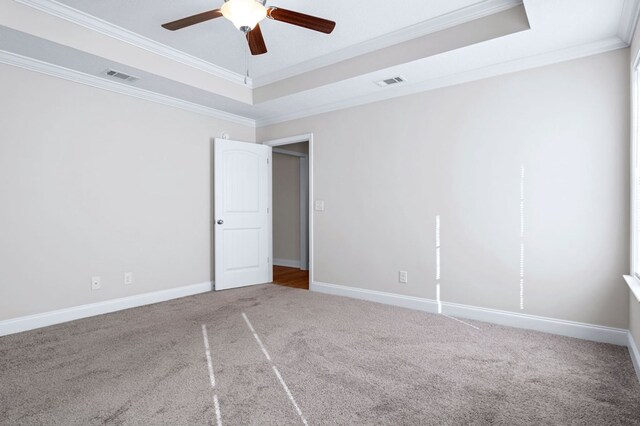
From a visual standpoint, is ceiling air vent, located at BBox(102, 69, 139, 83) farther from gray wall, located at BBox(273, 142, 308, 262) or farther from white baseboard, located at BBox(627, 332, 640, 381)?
white baseboard, located at BBox(627, 332, 640, 381)

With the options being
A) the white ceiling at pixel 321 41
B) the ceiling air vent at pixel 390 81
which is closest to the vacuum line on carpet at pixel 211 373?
the white ceiling at pixel 321 41

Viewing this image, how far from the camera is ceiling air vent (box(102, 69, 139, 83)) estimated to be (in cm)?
352

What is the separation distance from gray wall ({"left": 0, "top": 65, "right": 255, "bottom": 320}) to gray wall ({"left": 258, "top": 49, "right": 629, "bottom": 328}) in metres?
1.84

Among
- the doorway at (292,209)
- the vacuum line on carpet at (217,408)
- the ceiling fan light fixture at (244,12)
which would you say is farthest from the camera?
the doorway at (292,209)

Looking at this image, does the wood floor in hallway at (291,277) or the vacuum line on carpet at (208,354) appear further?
the wood floor in hallway at (291,277)

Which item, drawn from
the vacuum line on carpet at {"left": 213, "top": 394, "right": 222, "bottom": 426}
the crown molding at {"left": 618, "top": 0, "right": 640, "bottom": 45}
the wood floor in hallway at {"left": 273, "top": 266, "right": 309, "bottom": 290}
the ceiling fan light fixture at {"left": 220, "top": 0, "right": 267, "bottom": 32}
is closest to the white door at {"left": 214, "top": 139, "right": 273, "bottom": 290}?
the wood floor in hallway at {"left": 273, "top": 266, "right": 309, "bottom": 290}

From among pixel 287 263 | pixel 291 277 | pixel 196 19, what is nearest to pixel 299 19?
pixel 196 19

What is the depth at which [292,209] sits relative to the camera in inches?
275

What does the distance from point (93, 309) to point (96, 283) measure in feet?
0.87

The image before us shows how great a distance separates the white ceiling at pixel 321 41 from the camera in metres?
2.72

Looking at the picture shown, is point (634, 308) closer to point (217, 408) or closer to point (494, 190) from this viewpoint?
point (494, 190)

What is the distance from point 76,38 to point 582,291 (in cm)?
480

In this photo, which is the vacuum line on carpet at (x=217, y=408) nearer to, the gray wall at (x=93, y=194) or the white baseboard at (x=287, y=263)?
the gray wall at (x=93, y=194)

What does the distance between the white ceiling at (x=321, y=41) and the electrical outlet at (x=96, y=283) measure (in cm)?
205
